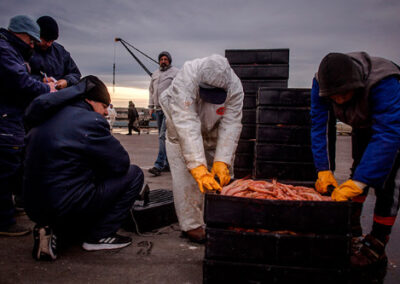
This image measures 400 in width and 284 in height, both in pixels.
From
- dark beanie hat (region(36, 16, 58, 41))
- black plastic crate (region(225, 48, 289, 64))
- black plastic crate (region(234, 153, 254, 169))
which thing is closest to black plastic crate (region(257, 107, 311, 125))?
black plastic crate (region(234, 153, 254, 169))

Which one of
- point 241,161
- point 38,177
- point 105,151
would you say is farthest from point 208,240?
point 241,161

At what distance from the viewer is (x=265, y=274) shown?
1998mm

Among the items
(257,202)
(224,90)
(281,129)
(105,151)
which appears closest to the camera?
(257,202)

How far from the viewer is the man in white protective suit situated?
2.74 metres

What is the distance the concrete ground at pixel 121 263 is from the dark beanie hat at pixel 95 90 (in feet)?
4.49

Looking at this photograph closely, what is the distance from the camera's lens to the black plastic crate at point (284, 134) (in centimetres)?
443

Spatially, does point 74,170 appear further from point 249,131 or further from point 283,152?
point 249,131

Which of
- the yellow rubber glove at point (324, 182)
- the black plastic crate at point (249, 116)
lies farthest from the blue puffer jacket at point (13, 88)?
the black plastic crate at point (249, 116)

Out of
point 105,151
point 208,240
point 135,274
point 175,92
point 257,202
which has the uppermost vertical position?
point 175,92

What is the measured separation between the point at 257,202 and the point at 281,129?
2725mm

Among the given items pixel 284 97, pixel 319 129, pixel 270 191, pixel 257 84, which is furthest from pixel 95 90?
pixel 257 84

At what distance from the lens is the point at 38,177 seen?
234 cm

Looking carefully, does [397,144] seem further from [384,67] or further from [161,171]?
[161,171]

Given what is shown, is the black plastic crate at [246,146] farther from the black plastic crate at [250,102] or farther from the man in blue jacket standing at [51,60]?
the man in blue jacket standing at [51,60]
